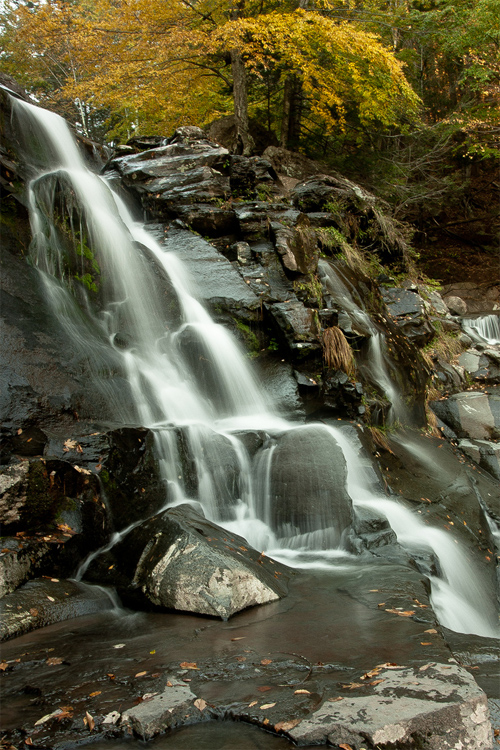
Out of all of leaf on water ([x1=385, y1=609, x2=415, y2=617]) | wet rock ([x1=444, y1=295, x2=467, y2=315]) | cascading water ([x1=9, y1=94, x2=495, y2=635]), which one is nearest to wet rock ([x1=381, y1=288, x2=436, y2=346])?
cascading water ([x1=9, y1=94, x2=495, y2=635])

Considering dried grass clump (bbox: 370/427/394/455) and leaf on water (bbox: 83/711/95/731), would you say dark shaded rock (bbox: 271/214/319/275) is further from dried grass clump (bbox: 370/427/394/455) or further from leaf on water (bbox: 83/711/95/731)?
leaf on water (bbox: 83/711/95/731)

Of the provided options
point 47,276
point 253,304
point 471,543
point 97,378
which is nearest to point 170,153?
point 253,304

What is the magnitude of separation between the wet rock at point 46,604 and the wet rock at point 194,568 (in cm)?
35

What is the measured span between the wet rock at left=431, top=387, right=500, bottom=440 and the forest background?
28.2 ft

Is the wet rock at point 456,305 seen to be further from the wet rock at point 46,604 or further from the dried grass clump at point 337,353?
the wet rock at point 46,604

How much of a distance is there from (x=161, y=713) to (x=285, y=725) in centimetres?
59

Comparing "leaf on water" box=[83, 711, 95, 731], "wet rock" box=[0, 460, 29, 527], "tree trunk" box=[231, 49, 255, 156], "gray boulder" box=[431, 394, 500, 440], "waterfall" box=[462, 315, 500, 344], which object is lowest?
"gray boulder" box=[431, 394, 500, 440]

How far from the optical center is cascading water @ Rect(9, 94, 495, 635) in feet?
18.7

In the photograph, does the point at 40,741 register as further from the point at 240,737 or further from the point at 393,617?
the point at 393,617

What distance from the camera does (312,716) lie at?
2260mm

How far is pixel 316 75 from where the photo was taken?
14117mm

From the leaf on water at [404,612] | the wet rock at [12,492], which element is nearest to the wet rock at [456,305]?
the leaf on water at [404,612]

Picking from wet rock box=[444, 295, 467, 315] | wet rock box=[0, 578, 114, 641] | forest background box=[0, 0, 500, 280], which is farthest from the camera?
wet rock box=[444, 295, 467, 315]

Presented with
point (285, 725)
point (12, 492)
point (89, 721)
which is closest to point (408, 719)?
point (285, 725)
